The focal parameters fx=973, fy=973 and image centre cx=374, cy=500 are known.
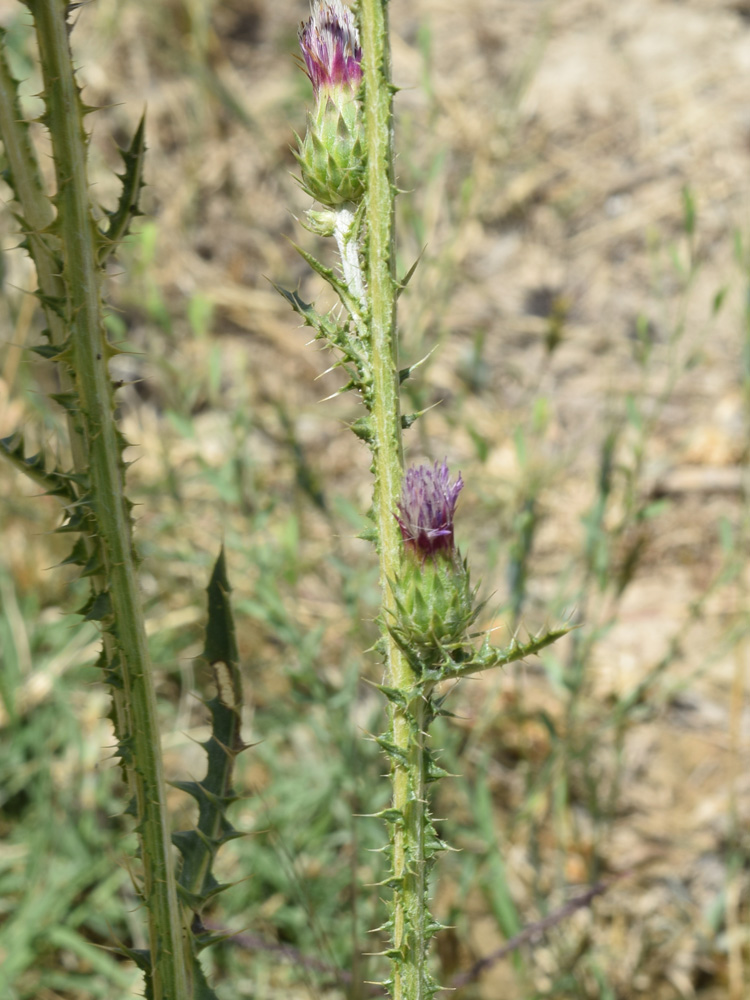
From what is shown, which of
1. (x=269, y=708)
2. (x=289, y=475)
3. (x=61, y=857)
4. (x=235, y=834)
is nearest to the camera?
(x=235, y=834)

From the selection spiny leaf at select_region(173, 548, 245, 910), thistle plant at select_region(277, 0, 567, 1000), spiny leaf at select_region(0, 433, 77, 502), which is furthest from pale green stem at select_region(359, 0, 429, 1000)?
spiny leaf at select_region(0, 433, 77, 502)

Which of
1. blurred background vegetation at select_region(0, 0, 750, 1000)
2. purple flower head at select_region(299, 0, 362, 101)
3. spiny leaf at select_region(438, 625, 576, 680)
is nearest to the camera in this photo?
spiny leaf at select_region(438, 625, 576, 680)

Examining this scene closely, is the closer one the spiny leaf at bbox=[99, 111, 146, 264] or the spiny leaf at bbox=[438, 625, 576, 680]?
the spiny leaf at bbox=[438, 625, 576, 680]

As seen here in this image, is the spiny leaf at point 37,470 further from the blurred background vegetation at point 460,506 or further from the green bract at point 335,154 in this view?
the green bract at point 335,154

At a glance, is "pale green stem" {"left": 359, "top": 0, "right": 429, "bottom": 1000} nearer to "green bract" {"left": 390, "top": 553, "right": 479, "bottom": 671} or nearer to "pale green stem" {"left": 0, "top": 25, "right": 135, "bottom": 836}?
"green bract" {"left": 390, "top": 553, "right": 479, "bottom": 671}

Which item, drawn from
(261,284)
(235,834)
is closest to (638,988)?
(235,834)

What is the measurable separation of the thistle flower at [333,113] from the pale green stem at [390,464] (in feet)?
0.11

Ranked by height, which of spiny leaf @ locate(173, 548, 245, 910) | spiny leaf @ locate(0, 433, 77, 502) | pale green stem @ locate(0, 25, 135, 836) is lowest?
spiny leaf @ locate(173, 548, 245, 910)

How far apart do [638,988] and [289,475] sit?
2.10 metres

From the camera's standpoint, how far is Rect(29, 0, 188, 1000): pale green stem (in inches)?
33.1

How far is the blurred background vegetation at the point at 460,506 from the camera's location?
6.93 feet

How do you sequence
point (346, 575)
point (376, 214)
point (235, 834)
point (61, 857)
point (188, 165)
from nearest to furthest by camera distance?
1. point (376, 214)
2. point (235, 834)
3. point (346, 575)
4. point (61, 857)
5. point (188, 165)

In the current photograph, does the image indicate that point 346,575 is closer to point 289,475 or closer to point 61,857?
point 61,857

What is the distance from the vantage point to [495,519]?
10.7ft
